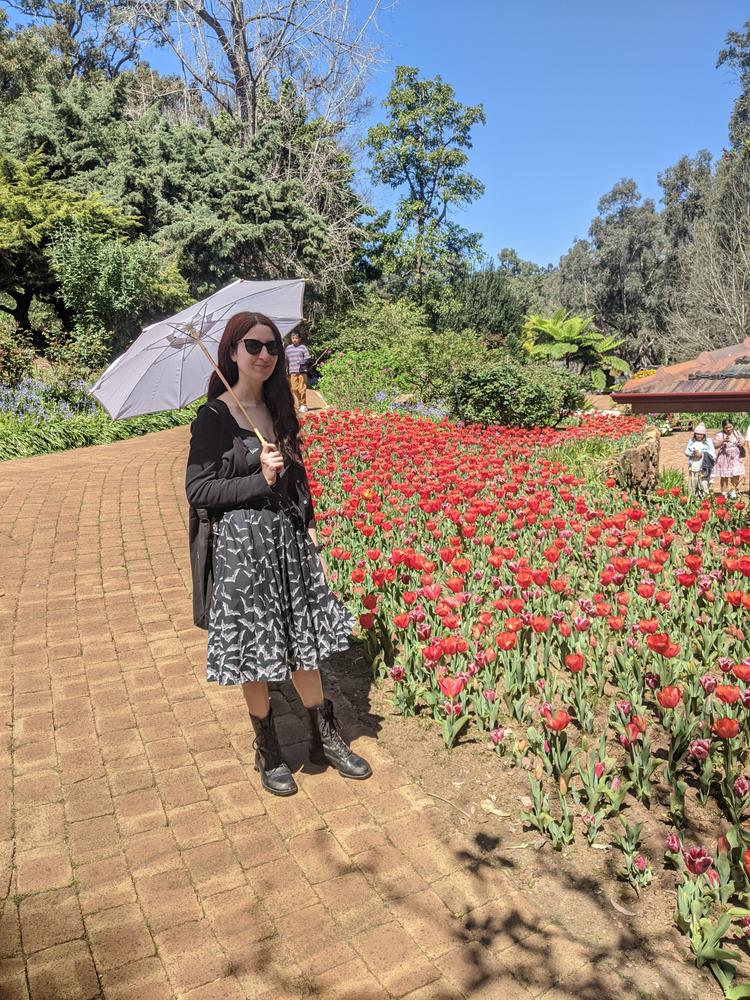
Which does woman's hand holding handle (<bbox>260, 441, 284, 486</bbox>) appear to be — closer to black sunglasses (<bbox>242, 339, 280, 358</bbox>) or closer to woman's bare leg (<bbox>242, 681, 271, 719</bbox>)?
black sunglasses (<bbox>242, 339, 280, 358</bbox>)

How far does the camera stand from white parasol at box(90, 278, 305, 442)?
3254 mm

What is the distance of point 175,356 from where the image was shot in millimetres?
3426

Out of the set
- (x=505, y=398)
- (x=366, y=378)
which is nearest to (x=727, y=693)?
(x=505, y=398)

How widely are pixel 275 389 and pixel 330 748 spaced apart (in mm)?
1573

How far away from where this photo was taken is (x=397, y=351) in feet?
57.8

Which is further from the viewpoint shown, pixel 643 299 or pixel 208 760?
pixel 643 299

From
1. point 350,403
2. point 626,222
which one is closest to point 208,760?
point 350,403

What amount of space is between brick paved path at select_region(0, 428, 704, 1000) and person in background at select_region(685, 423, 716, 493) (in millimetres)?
8129

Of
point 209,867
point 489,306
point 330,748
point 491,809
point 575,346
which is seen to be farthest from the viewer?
point 489,306

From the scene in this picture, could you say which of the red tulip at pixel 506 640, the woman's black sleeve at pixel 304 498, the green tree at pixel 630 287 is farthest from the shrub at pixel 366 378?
the green tree at pixel 630 287

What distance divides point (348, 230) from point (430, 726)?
22983 millimetres

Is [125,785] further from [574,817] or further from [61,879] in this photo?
[574,817]

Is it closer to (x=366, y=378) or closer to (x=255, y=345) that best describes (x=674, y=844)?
(x=255, y=345)

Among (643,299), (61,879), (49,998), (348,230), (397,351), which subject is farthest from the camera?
(643,299)
